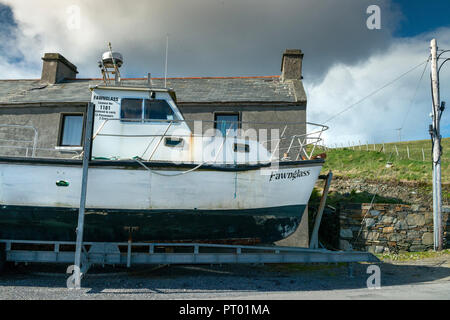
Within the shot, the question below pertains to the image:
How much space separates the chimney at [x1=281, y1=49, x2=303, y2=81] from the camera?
1007cm

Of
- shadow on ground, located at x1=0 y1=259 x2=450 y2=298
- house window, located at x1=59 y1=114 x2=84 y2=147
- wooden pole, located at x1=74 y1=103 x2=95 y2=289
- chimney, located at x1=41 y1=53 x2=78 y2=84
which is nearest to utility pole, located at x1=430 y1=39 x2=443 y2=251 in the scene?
shadow on ground, located at x1=0 y1=259 x2=450 y2=298

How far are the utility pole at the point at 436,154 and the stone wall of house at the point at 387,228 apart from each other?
1.02 feet

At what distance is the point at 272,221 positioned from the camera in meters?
5.99

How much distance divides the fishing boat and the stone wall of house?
10.2 feet

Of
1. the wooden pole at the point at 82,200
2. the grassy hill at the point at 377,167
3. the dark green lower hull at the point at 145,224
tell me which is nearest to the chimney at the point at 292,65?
the grassy hill at the point at 377,167

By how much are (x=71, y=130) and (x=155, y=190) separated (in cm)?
500

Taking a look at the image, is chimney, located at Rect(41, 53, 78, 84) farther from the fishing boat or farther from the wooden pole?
the wooden pole

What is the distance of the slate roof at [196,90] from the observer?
920 cm

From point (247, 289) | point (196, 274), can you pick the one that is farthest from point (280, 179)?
point (196, 274)

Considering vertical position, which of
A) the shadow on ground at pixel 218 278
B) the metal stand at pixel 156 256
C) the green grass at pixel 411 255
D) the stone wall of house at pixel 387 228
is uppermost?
the stone wall of house at pixel 387 228

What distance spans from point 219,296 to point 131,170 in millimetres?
2603

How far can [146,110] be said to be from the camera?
21.2 feet

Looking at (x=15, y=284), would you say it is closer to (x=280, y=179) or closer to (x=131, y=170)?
(x=131, y=170)

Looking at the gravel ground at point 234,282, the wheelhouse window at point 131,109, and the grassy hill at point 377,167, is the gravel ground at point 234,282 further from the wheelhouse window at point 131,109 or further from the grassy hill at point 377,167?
the grassy hill at point 377,167
